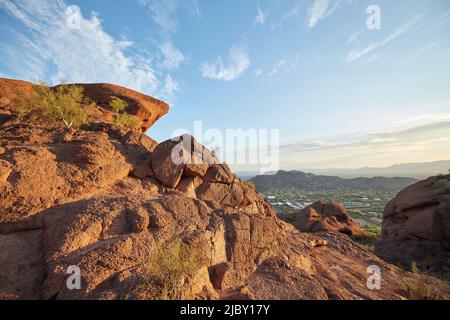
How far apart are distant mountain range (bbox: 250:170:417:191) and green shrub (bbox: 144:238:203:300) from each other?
142467 millimetres

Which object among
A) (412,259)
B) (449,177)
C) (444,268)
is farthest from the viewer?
(449,177)

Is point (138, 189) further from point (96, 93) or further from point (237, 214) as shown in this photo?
point (96, 93)

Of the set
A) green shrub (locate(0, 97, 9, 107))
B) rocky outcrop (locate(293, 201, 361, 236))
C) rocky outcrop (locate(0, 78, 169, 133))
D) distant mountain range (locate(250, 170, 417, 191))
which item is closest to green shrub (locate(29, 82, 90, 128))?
green shrub (locate(0, 97, 9, 107))

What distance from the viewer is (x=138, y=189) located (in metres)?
8.54

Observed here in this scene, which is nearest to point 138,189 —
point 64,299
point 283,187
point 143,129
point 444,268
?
point 64,299

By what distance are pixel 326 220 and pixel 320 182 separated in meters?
154

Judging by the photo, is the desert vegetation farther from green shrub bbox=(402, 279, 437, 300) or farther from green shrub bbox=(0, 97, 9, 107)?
green shrub bbox=(0, 97, 9, 107)

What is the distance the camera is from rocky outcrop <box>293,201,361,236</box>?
28638 mm

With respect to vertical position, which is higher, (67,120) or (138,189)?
(67,120)

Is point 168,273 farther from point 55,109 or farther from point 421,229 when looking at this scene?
point 421,229

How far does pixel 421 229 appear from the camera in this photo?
65.6 ft

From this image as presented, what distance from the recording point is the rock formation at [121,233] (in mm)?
4406

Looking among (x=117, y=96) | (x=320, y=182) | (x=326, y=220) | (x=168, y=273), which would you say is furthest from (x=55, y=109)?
(x=320, y=182)
